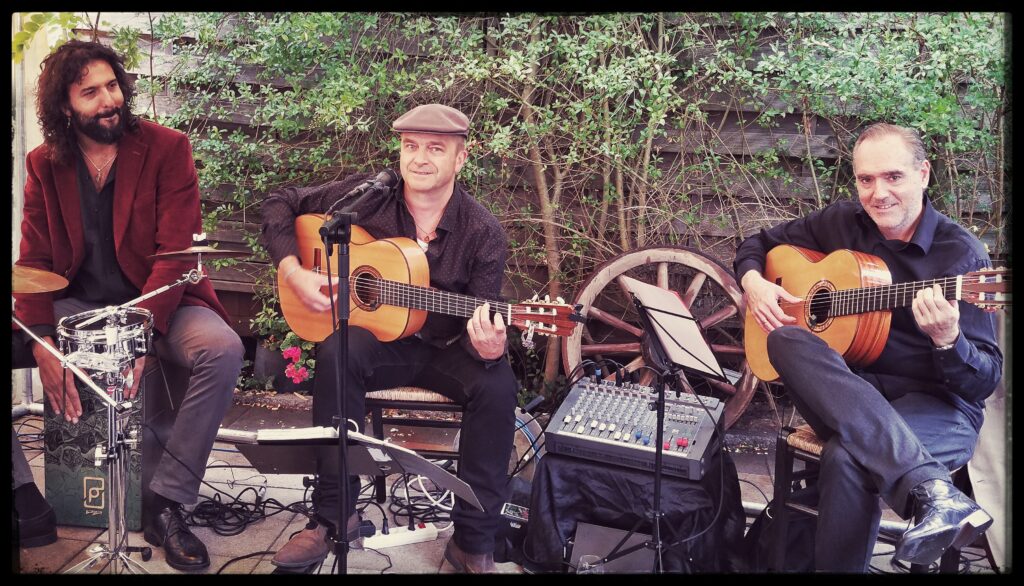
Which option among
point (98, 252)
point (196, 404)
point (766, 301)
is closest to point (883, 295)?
point (766, 301)

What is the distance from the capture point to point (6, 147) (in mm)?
3213

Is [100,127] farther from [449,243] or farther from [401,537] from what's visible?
[401,537]

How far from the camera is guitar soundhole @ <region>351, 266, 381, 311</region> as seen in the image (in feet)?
10.4

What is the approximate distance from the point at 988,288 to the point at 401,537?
6.72 ft

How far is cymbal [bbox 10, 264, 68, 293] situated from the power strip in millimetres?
1324

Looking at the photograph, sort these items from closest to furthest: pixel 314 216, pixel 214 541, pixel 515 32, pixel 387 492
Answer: pixel 214 541
pixel 314 216
pixel 387 492
pixel 515 32

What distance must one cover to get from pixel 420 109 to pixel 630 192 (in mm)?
1485

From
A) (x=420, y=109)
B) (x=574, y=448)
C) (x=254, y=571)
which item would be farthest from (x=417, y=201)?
(x=254, y=571)

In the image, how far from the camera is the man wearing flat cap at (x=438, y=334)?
295cm

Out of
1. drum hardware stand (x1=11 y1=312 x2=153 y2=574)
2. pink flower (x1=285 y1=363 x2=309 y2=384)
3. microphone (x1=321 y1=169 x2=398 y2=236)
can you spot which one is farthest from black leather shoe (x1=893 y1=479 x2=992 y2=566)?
pink flower (x1=285 y1=363 x2=309 y2=384)

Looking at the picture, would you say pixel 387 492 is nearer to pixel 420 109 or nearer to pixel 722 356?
pixel 420 109

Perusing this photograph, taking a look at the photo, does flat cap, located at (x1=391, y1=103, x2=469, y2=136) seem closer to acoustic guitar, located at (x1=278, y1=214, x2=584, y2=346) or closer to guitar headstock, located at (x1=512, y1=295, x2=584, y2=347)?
acoustic guitar, located at (x1=278, y1=214, x2=584, y2=346)

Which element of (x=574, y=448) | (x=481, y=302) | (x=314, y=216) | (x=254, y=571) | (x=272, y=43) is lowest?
(x=254, y=571)

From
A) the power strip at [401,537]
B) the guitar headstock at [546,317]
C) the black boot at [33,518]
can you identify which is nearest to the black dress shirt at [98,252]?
the black boot at [33,518]
